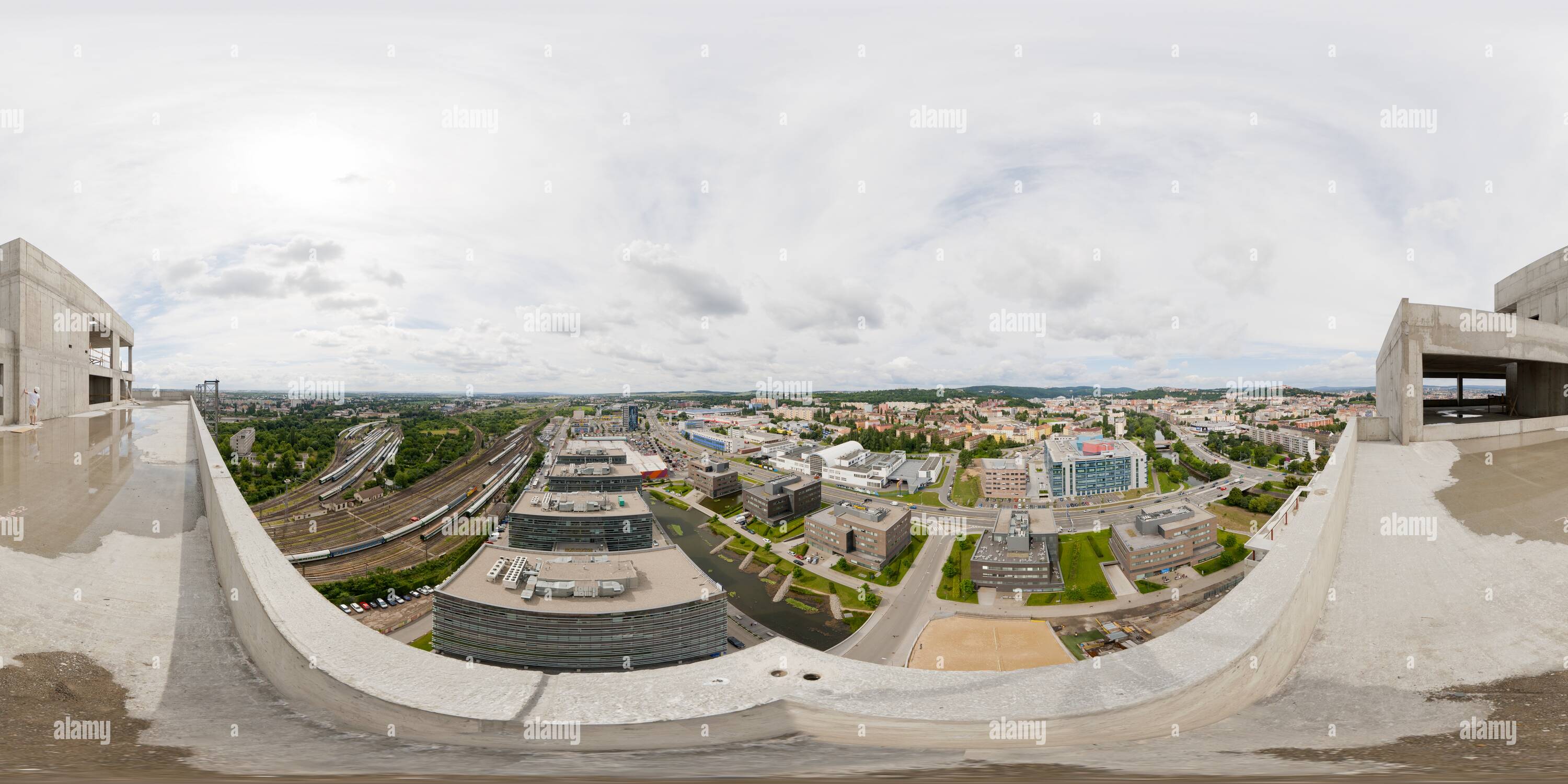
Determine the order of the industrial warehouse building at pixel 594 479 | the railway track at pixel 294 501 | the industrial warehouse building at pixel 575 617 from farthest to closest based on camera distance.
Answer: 1. the railway track at pixel 294 501
2. the industrial warehouse building at pixel 594 479
3. the industrial warehouse building at pixel 575 617

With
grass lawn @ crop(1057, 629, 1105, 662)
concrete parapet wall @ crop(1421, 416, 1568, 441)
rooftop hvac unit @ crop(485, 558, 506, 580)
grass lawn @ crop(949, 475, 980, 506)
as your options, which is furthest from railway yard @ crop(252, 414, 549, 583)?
concrete parapet wall @ crop(1421, 416, 1568, 441)

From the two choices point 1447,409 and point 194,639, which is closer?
point 194,639

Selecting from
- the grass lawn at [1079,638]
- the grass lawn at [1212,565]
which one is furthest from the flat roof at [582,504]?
the grass lawn at [1212,565]

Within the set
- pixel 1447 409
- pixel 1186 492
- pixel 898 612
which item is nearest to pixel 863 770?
pixel 1447 409

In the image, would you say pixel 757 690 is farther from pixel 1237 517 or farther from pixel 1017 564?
pixel 1237 517

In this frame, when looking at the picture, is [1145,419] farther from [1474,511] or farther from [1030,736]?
[1030,736]

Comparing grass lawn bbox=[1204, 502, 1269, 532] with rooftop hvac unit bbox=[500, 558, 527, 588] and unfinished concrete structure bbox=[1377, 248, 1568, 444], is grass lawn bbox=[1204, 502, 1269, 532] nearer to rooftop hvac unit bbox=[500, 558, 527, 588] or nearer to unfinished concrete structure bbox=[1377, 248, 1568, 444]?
unfinished concrete structure bbox=[1377, 248, 1568, 444]

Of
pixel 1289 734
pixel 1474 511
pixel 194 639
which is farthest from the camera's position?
pixel 1474 511

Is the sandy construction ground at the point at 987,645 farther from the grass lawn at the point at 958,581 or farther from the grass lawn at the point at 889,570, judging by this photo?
the grass lawn at the point at 889,570
